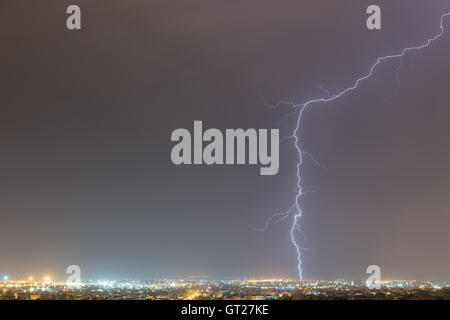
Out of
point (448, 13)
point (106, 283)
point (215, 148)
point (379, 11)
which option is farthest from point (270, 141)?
point (106, 283)

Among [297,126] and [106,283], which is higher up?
[297,126]
